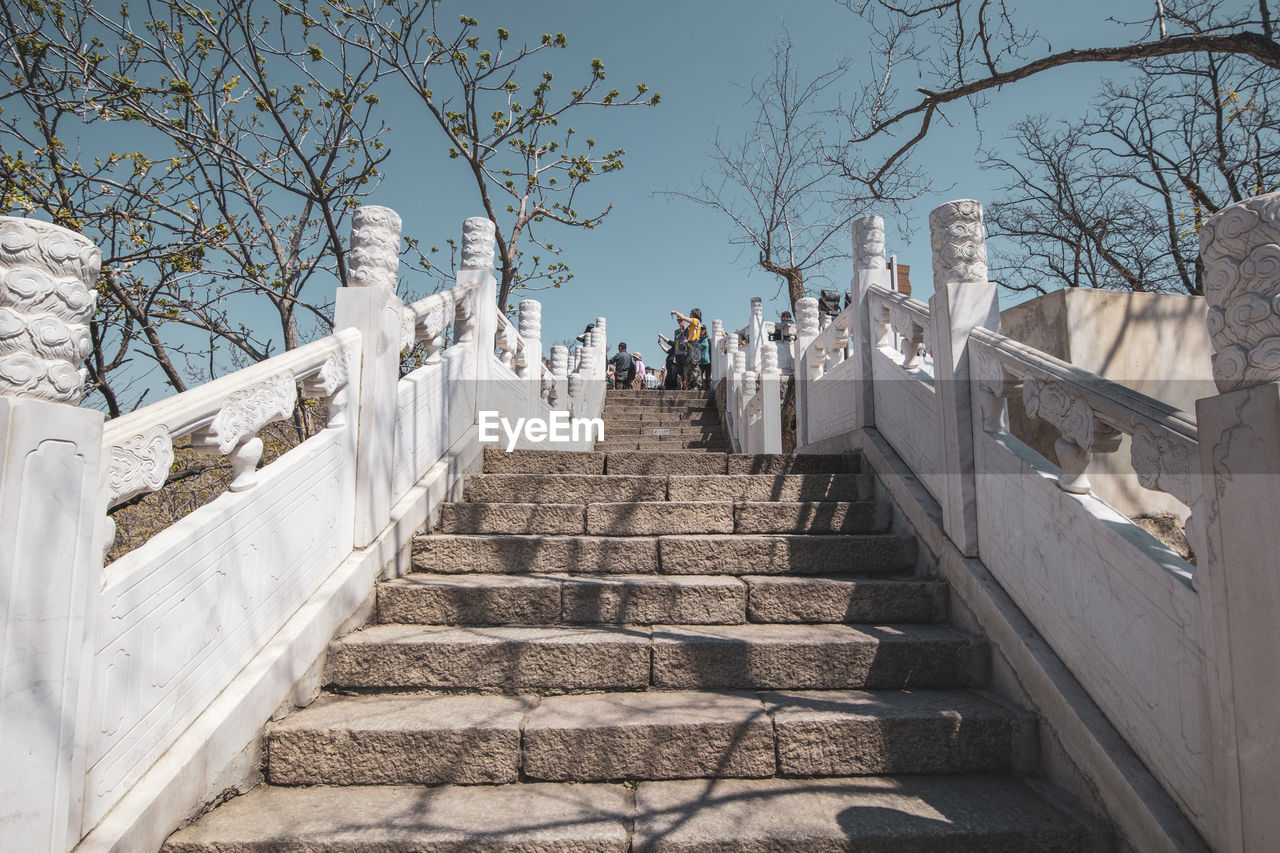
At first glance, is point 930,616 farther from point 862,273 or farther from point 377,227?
point 377,227

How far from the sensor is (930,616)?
304 cm

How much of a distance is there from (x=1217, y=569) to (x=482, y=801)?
218cm

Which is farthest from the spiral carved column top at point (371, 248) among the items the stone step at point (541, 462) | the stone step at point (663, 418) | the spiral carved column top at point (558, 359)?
the stone step at point (663, 418)

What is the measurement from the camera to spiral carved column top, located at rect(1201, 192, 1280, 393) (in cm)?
146

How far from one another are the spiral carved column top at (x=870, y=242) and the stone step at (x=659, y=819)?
3598 millimetres

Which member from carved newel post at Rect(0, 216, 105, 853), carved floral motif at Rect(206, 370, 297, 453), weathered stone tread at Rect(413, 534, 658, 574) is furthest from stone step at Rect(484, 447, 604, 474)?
carved newel post at Rect(0, 216, 105, 853)

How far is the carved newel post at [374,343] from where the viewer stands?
3.14 meters

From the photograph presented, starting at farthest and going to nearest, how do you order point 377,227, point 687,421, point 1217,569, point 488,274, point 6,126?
point 687,421 → point 488,274 → point 6,126 → point 377,227 → point 1217,569

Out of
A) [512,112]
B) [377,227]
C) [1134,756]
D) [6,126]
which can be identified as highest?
[512,112]

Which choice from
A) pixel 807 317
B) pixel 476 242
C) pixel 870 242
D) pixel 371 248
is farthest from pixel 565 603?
pixel 807 317

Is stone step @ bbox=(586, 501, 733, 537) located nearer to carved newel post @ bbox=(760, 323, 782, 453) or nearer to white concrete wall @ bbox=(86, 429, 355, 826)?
white concrete wall @ bbox=(86, 429, 355, 826)

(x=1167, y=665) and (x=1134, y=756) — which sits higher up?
(x=1167, y=665)

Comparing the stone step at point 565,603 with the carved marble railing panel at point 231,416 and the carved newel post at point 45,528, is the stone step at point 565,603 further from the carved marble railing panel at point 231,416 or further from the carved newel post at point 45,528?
the carved newel post at point 45,528

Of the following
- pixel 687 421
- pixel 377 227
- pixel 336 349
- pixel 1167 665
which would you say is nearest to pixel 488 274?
pixel 377 227
